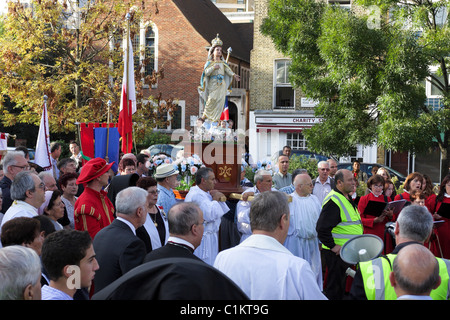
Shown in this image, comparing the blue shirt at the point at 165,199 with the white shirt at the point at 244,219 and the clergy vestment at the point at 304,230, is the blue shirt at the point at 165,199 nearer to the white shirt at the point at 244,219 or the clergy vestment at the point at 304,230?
the white shirt at the point at 244,219

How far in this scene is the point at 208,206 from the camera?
7.70m

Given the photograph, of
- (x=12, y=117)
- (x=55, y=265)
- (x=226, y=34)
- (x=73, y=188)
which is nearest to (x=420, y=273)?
(x=55, y=265)

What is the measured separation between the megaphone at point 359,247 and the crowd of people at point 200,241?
266mm

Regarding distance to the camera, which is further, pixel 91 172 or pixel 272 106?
pixel 272 106

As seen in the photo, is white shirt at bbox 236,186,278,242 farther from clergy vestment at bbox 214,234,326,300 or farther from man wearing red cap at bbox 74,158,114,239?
clergy vestment at bbox 214,234,326,300

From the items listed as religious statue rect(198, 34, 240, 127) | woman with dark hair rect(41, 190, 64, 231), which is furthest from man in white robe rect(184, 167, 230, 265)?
religious statue rect(198, 34, 240, 127)

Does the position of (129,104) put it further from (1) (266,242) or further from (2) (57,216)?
(1) (266,242)

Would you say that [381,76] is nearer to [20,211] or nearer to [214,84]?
[214,84]

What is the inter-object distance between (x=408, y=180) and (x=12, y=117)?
2035 centimetres

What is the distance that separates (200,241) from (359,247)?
155 centimetres

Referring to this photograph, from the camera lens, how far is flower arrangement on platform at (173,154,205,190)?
9477mm

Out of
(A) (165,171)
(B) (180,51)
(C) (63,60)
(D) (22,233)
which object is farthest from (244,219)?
(B) (180,51)

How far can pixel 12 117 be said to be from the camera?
25266mm

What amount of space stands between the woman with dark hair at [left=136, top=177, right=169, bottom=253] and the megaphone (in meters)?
1.91
